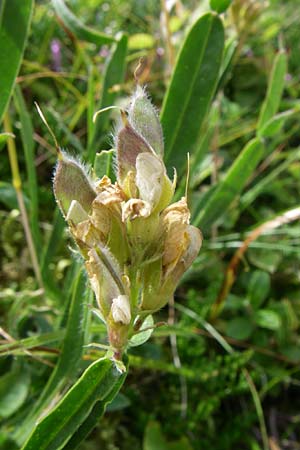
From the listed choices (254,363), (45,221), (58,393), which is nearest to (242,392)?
(254,363)

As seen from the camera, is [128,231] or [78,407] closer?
[128,231]

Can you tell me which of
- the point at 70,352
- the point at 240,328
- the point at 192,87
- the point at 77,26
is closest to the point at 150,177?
the point at 70,352

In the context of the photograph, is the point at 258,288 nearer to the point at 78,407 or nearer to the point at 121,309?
the point at 78,407

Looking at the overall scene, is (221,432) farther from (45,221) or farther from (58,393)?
(45,221)

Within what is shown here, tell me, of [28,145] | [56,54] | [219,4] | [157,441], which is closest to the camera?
[219,4]

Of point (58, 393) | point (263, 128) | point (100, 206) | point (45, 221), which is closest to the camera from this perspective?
point (100, 206)

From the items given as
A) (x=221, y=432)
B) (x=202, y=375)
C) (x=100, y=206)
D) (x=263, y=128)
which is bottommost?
(x=221, y=432)
